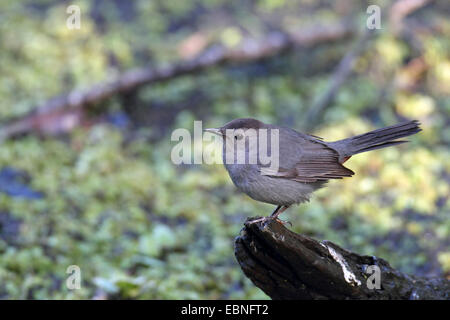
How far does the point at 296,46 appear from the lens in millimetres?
9391

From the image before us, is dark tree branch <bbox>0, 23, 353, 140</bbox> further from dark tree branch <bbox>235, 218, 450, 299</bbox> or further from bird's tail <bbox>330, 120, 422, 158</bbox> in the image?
dark tree branch <bbox>235, 218, 450, 299</bbox>

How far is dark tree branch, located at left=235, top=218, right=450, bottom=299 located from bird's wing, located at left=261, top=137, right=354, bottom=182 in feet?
2.00

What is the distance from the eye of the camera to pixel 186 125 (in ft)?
27.8

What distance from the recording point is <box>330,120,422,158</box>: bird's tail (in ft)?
14.8

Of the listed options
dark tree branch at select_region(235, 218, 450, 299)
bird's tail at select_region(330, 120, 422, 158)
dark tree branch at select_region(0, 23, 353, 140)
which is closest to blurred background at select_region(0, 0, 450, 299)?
dark tree branch at select_region(0, 23, 353, 140)

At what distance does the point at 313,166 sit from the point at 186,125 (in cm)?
413

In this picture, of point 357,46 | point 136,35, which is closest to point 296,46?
point 357,46

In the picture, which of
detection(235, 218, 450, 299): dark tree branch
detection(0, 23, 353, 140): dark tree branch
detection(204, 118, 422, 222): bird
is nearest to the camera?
detection(235, 218, 450, 299): dark tree branch

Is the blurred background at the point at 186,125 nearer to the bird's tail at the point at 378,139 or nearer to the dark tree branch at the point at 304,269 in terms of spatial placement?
the dark tree branch at the point at 304,269

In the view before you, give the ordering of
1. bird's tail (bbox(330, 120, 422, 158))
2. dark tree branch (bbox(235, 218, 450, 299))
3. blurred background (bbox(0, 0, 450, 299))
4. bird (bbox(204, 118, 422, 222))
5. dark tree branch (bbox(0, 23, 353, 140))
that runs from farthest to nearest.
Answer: dark tree branch (bbox(0, 23, 353, 140)), blurred background (bbox(0, 0, 450, 299)), bird's tail (bbox(330, 120, 422, 158)), bird (bbox(204, 118, 422, 222)), dark tree branch (bbox(235, 218, 450, 299))

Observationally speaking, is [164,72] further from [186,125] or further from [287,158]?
[287,158]

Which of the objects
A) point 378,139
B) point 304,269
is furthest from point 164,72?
point 304,269

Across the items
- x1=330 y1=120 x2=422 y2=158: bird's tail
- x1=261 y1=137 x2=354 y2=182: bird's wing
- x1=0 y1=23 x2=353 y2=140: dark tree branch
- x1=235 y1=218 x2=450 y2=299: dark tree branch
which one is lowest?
x1=235 y1=218 x2=450 y2=299: dark tree branch

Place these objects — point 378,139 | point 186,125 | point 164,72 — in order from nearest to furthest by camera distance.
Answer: point 378,139, point 186,125, point 164,72
